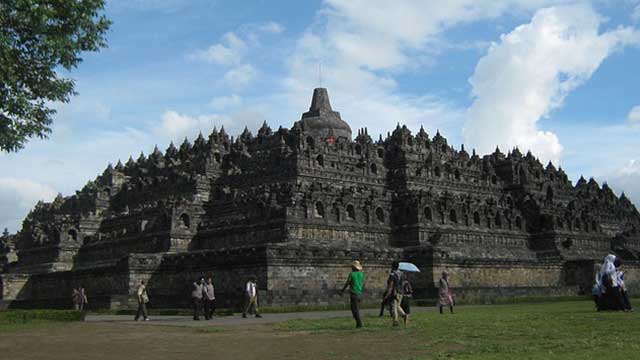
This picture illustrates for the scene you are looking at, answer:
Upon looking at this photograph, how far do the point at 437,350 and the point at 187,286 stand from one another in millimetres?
33654

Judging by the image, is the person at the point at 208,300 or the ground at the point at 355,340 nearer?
the ground at the point at 355,340

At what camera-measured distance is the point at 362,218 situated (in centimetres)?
5506

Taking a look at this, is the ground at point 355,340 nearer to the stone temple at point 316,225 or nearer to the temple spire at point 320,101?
the stone temple at point 316,225

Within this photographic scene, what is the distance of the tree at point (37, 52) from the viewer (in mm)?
26734

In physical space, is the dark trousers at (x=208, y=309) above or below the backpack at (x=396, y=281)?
below

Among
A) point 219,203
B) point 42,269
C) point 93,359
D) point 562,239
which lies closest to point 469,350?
point 93,359

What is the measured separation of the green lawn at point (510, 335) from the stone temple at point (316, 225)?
53.7ft

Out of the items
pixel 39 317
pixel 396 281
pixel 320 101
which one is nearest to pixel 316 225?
pixel 39 317

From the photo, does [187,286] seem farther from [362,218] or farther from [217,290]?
[362,218]

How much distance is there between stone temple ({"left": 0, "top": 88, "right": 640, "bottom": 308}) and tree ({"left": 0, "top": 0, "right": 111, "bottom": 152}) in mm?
15769

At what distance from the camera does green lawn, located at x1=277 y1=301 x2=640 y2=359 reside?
15.6m

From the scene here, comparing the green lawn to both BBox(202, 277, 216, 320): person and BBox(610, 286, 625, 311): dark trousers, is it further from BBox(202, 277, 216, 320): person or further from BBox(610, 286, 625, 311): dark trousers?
BBox(202, 277, 216, 320): person

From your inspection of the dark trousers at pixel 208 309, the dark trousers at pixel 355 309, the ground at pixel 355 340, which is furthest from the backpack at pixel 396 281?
the dark trousers at pixel 208 309

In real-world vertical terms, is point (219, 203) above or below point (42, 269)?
above
